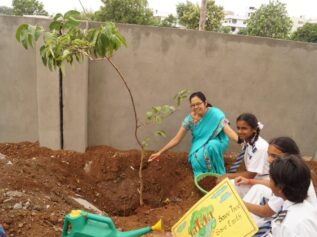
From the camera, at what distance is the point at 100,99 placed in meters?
3.57

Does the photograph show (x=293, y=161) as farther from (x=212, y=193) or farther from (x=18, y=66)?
(x=18, y=66)

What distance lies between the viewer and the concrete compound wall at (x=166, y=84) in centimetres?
339

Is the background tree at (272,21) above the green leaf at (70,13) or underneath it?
above

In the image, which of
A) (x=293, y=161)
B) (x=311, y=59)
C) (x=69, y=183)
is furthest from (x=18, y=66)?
(x=311, y=59)

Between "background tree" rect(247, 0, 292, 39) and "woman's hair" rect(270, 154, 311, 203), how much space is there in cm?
2237

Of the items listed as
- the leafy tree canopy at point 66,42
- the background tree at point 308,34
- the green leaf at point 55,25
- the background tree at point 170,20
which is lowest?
the leafy tree canopy at point 66,42

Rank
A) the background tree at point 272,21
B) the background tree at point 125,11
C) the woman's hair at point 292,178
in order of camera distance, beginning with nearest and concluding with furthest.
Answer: the woman's hair at point 292,178 → the background tree at point 125,11 → the background tree at point 272,21

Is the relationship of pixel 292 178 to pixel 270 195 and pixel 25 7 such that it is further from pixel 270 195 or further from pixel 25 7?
pixel 25 7

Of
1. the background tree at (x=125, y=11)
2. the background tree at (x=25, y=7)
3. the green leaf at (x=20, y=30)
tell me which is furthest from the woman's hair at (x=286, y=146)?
the background tree at (x=25, y=7)

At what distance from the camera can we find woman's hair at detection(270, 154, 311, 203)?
1.49 m

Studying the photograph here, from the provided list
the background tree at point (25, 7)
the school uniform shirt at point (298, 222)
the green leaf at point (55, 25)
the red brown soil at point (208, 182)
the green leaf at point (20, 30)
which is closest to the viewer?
the school uniform shirt at point (298, 222)

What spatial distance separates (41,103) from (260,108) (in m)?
2.46

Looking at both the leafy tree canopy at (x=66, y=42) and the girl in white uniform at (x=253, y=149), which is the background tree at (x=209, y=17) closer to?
the girl in white uniform at (x=253, y=149)

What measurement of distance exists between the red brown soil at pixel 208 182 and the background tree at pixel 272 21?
21.2m
